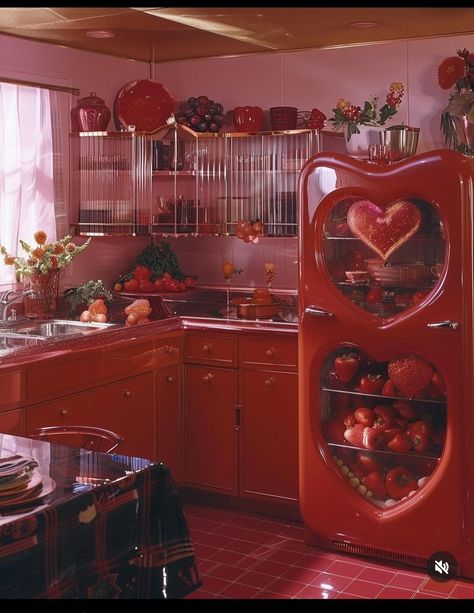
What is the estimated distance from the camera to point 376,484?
4039 mm

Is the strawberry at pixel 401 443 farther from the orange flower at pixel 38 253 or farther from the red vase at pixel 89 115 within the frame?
the red vase at pixel 89 115

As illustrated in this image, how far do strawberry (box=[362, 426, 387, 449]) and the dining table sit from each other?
184 cm

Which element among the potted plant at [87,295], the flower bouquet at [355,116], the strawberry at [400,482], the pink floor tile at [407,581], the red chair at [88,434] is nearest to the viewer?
the red chair at [88,434]

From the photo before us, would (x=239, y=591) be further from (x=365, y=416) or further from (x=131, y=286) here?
(x=131, y=286)

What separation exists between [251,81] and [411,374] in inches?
88.0

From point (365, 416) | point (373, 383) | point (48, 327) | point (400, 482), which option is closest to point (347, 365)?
point (373, 383)

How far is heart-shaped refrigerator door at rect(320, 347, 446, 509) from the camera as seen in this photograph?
12.7 ft

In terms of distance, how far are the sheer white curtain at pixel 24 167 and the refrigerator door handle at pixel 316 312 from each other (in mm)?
1671

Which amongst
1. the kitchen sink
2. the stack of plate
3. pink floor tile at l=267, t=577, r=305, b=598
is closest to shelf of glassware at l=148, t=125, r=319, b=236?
the kitchen sink

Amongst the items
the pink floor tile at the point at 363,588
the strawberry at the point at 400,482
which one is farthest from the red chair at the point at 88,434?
the strawberry at the point at 400,482

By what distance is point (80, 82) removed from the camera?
5.12 meters

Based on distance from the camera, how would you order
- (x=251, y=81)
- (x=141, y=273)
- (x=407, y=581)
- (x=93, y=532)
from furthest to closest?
(x=251, y=81) < (x=141, y=273) < (x=407, y=581) < (x=93, y=532)

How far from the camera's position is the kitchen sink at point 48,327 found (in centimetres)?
445

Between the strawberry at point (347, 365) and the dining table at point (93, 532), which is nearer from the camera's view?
the dining table at point (93, 532)
